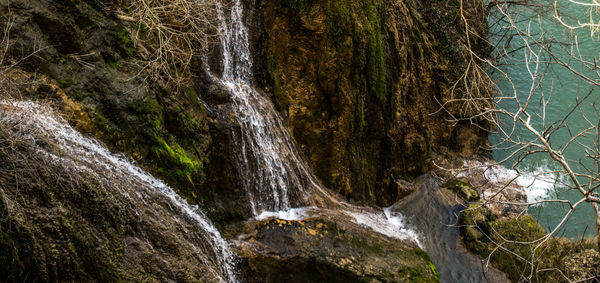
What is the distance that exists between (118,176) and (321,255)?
2.47m

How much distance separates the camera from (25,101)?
370 cm

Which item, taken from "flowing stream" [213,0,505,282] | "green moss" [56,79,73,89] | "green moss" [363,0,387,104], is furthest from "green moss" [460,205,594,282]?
"green moss" [56,79,73,89]

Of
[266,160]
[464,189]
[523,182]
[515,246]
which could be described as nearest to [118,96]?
[266,160]

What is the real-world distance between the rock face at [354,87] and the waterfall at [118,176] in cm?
292

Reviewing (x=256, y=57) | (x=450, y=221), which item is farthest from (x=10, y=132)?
(x=450, y=221)

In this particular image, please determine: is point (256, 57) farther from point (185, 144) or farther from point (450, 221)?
point (450, 221)

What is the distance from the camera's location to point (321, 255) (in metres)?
5.07

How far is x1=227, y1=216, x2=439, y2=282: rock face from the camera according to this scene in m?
4.88

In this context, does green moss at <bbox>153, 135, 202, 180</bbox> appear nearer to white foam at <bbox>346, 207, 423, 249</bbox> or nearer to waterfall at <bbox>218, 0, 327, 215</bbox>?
waterfall at <bbox>218, 0, 327, 215</bbox>

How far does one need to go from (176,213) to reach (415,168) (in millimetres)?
5793

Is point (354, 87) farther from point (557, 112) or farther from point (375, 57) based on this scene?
point (557, 112)

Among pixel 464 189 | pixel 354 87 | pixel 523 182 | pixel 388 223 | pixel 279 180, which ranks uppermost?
pixel 354 87

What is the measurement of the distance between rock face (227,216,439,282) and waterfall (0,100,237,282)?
0.39 meters

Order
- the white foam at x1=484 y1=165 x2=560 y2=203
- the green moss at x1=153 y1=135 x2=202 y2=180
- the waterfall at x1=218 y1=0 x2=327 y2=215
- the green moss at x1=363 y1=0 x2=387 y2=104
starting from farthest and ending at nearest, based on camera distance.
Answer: the white foam at x1=484 y1=165 x2=560 y2=203 → the green moss at x1=363 y1=0 x2=387 y2=104 → the waterfall at x1=218 y1=0 x2=327 y2=215 → the green moss at x1=153 y1=135 x2=202 y2=180
